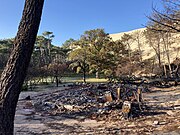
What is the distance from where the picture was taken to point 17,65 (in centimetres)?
242

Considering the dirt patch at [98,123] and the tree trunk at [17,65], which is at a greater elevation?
the tree trunk at [17,65]

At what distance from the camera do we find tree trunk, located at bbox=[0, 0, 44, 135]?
7.84 feet

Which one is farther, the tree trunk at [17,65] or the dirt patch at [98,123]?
the dirt patch at [98,123]

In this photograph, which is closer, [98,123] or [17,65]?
[17,65]

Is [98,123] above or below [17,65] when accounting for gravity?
below

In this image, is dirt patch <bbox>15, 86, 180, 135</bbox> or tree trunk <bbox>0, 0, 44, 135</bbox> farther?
dirt patch <bbox>15, 86, 180, 135</bbox>

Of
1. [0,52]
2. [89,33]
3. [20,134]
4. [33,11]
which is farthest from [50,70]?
[33,11]

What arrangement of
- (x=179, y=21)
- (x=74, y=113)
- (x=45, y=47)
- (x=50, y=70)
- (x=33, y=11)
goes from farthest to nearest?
(x=45, y=47) < (x=50, y=70) < (x=74, y=113) < (x=179, y=21) < (x=33, y=11)

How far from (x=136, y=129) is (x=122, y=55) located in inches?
1168

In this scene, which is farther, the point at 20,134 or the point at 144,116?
the point at 144,116

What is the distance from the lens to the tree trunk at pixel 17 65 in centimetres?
239

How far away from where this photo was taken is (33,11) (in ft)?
8.15

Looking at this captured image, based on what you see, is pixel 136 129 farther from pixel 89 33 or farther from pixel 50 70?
pixel 89 33

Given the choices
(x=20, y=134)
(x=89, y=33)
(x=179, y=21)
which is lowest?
(x=20, y=134)
